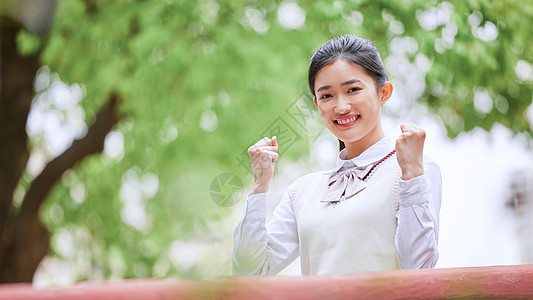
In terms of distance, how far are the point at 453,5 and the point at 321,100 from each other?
1.68m

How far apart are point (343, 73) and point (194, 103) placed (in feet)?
9.41

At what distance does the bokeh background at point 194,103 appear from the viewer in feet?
8.98

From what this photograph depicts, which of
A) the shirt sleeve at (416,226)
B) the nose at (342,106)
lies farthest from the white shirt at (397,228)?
the nose at (342,106)

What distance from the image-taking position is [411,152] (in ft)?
3.61

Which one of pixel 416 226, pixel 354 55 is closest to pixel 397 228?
pixel 416 226

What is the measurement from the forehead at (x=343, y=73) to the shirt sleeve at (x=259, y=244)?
28 cm

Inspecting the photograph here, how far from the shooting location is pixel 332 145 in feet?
9.36

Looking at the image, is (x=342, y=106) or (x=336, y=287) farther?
(x=342, y=106)

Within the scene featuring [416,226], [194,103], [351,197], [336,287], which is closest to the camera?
[336,287]

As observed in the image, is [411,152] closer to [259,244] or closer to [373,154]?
[373,154]

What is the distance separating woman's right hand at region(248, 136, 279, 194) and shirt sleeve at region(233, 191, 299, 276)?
22 millimetres

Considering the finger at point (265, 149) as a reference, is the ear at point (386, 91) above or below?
above

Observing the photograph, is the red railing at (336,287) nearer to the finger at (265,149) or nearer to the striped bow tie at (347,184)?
the striped bow tie at (347,184)

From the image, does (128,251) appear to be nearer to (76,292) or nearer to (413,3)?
(413,3)
